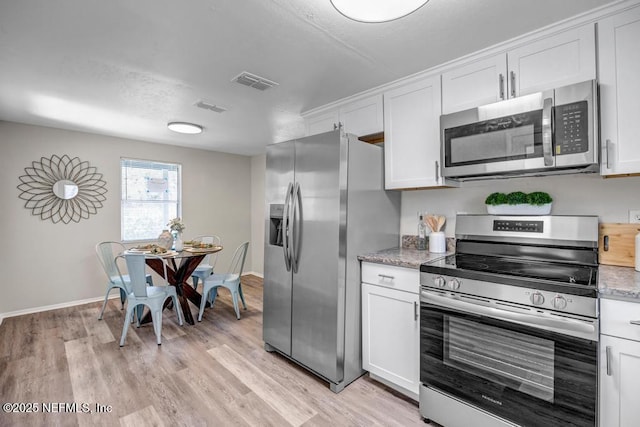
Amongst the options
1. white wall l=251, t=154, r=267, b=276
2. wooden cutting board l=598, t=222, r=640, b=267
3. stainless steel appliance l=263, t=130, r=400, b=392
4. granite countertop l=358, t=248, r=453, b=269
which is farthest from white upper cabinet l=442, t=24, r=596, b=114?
white wall l=251, t=154, r=267, b=276

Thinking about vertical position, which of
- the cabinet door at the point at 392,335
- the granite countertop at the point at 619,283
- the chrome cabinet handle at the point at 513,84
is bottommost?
the cabinet door at the point at 392,335

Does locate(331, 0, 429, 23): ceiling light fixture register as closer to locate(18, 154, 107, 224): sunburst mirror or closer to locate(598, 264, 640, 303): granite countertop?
locate(598, 264, 640, 303): granite countertop

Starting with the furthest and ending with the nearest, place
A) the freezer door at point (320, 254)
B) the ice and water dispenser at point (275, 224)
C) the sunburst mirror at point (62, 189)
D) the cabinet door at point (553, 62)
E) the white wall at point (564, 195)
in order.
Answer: the sunburst mirror at point (62, 189) → the ice and water dispenser at point (275, 224) → the freezer door at point (320, 254) → the white wall at point (564, 195) → the cabinet door at point (553, 62)

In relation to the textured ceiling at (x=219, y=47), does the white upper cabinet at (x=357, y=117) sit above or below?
below

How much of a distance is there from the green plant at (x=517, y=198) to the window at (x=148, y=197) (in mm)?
4783

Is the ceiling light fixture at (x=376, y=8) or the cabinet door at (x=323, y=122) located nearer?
the ceiling light fixture at (x=376, y=8)

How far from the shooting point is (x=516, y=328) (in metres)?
1.53

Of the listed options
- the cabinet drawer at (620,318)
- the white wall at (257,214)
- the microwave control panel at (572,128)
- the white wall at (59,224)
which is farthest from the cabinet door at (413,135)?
the white wall at (59,224)

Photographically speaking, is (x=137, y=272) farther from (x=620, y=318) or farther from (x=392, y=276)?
(x=620, y=318)

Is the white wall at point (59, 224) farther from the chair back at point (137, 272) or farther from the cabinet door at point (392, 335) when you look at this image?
the cabinet door at point (392, 335)

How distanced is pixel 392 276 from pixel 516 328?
78 centimetres

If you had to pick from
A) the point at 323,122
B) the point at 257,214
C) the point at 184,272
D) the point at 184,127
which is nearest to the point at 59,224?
the point at 184,272

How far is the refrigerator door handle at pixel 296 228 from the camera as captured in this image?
2.44 m

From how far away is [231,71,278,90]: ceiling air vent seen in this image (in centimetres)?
241
